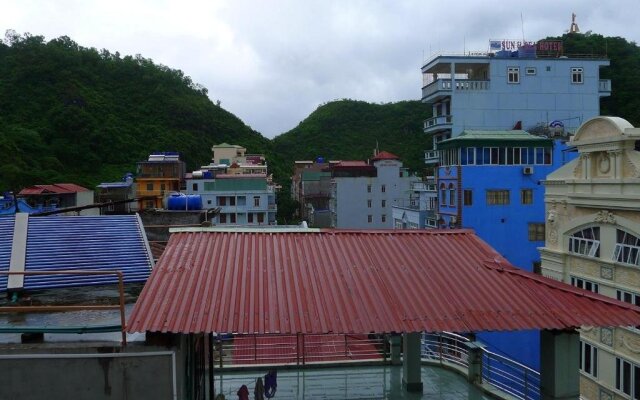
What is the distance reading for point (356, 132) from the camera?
87000mm

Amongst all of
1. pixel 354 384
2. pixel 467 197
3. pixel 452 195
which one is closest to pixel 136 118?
pixel 452 195

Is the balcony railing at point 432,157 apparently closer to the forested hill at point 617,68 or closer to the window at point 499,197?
the window at point 499,197

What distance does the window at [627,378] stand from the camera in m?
17.2

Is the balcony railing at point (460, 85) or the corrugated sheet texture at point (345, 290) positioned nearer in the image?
the corrugated sheet texture at point (345, 290)

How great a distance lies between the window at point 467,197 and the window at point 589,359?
10.8 m

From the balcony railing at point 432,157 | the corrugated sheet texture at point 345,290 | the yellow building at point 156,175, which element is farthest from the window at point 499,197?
the yellow building at point 156,175

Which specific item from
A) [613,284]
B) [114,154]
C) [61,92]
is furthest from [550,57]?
[61,92]

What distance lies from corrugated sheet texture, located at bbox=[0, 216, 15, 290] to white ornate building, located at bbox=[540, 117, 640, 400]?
17.8 meters

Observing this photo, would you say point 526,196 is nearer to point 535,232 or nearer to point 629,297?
point 535,232

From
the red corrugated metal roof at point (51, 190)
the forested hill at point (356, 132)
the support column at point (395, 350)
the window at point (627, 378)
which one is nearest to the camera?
the support column at point (395, 350)

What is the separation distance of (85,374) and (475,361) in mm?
7521

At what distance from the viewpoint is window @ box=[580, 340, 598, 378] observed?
19516 mm

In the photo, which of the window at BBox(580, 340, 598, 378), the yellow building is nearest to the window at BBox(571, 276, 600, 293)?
the window at BBox(580, 340, 598, 378)

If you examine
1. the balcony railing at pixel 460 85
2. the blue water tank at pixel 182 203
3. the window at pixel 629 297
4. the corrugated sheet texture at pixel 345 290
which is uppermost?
the balcony railing at pixel 460 85
